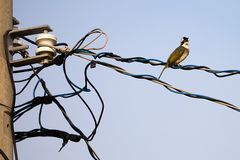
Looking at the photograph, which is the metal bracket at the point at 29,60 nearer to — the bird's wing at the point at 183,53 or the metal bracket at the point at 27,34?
the metal bracket at the point at 27,34

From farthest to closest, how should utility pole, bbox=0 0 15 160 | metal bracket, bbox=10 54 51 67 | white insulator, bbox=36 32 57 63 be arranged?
white insulator, bbox=36 32 57 63 < metal bracket, bbox=10 54 51 67 < utility pole, bbox=0 0 15 160

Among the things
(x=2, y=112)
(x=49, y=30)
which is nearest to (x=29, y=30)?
(x=49, y=30)

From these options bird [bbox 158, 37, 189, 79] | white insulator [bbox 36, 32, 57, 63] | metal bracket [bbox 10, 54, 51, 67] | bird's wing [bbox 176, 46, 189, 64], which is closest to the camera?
metal bracket [bbox 10, 54, 51, 67]

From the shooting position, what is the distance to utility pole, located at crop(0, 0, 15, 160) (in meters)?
4.45

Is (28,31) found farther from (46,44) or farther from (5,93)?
(5,93)

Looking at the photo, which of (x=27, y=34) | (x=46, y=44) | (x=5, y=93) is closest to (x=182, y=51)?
(x=46, y=44)

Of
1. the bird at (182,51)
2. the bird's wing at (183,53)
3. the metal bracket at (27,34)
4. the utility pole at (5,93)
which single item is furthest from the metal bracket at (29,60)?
the bird's wing at (183,53)

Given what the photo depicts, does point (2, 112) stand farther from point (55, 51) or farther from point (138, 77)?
point (138, 77)

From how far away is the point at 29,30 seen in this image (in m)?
4.97

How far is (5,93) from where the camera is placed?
453 centimetres

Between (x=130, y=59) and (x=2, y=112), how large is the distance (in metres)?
1.37

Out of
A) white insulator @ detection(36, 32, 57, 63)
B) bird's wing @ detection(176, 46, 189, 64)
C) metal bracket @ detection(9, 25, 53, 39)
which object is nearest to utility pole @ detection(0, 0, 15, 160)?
metal bracket @ detection(9, 25, 53, 39)

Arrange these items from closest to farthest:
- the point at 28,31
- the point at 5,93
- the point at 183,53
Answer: the point at 5,93
the point at 28,31
the point at 183,53

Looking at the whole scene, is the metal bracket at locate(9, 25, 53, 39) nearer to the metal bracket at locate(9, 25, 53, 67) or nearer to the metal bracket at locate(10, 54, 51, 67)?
the metal bracket at locate(9, 25, 53, 67)
